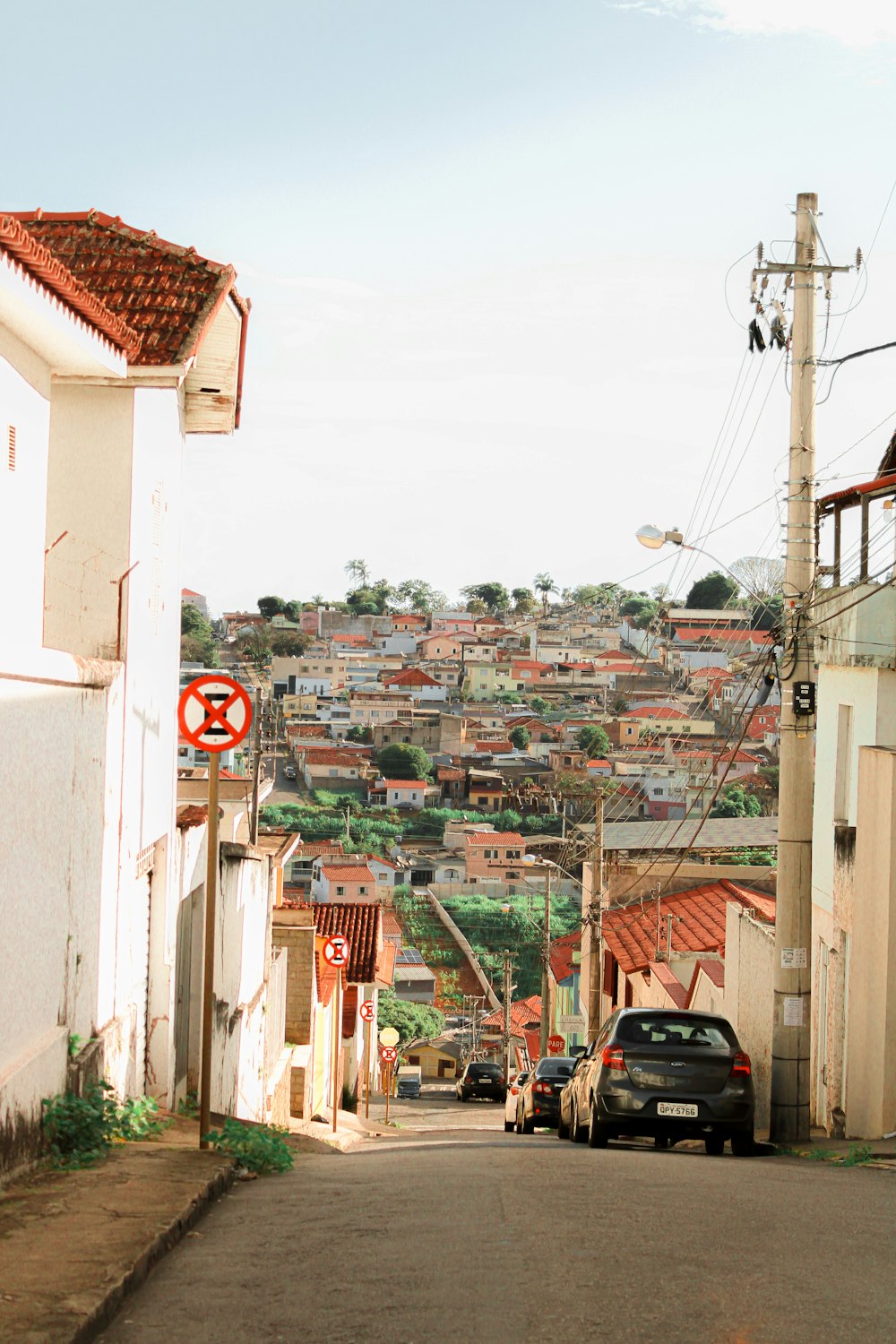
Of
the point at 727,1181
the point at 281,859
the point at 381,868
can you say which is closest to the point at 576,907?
the point at 381,868

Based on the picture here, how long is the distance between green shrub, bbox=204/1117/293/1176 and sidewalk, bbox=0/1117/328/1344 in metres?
0.31

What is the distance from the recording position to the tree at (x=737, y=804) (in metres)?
84.0

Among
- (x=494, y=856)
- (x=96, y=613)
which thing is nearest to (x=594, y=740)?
(x=494, y=856)

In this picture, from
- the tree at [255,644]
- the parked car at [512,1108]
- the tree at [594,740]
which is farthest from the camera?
the tree at [255,644]

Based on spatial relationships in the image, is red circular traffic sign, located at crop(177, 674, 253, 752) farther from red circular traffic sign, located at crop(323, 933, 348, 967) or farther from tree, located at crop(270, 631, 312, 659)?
tree, located at crop(270, 631, 312, 659)

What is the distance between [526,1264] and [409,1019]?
64870 millimetres

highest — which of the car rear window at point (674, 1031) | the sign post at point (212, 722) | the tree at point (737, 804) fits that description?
the sign post at point (212, 722)

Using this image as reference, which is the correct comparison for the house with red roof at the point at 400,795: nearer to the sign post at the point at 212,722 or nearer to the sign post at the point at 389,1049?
the sign post at the point at 389,1049

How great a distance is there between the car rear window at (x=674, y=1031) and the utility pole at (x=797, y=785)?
2.34m

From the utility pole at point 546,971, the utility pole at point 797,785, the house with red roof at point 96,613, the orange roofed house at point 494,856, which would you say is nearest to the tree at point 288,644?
the orange roofed house at point 494,856

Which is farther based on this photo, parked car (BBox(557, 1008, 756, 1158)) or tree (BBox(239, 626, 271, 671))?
tree (BBox(239, 626, 271, 671))

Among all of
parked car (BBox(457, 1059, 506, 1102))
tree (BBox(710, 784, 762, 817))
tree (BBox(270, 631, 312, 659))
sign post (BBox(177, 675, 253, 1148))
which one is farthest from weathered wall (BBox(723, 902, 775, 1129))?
tree (BBox(270, 631, 312, 659))

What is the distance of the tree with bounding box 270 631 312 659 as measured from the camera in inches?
7467

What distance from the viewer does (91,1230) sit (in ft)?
23.7
